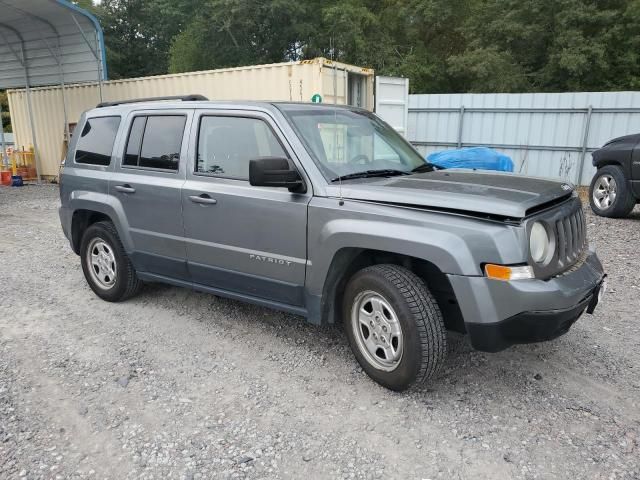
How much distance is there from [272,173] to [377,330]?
120cm

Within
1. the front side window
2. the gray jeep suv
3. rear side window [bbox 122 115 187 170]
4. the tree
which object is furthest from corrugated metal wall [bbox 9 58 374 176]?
the tree

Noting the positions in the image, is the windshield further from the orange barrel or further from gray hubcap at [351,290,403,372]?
the orange barrel

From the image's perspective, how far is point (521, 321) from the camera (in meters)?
2.84

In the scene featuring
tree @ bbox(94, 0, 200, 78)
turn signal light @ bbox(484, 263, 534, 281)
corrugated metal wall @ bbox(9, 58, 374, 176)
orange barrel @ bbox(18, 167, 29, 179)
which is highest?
tree @ bbox(94, 0, 200, 78)

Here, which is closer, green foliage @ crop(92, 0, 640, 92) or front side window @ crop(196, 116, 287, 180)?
front side window @ crop(196, 116, 287, 180)

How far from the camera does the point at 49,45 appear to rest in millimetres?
14852

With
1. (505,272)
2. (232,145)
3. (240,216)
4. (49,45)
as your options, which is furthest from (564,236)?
(49,45)

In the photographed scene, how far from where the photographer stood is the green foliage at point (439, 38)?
795 inches

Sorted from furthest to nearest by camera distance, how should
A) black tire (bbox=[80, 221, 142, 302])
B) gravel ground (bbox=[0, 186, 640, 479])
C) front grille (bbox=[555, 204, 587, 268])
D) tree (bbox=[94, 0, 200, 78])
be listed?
1. tree (bbox=[94, 0, 200, 78])
2. black tire (bbox=[80, 221, 142, 302])
3. front grille (bbox=[555, 204, 587, 268])
4. gravel ground (bbox=[0, 186, 640, 479])

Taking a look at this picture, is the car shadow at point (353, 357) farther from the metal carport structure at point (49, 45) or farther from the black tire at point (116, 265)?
the metal carport structure at point (49, 45)

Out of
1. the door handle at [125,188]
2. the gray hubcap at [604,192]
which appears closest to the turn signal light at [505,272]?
the door handle at [125,188]

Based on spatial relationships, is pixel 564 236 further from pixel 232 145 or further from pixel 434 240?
pixel 232 145

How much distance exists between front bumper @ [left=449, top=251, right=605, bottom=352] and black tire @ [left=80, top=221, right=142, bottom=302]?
10.5 ft

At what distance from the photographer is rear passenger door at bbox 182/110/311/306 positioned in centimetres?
358
